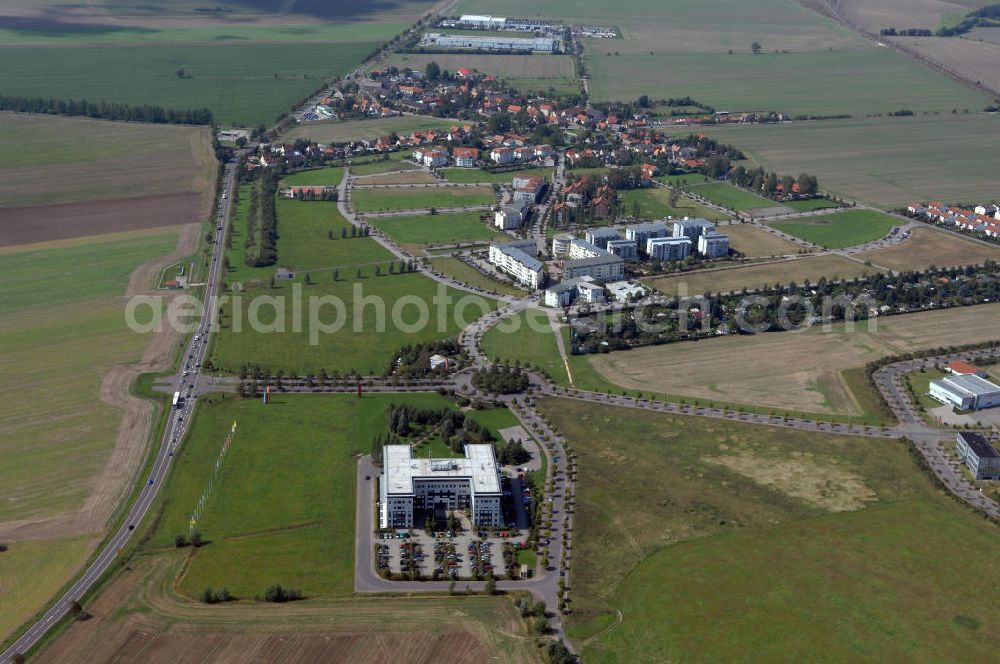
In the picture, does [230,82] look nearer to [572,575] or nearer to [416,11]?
[416,11]

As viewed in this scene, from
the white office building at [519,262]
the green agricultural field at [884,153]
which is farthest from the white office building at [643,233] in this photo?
the green agricultural field at [884,153]

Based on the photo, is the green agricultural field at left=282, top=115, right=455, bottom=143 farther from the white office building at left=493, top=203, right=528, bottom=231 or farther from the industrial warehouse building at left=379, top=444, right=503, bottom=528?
the industrial warehouse building at left=379, top=444, right=503, bottom=528

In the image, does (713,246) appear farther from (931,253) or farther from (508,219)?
(931,253)

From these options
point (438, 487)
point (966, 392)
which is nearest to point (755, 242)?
point (966, 392)

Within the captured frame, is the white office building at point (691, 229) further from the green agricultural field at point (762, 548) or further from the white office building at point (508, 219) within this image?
the green agricultural field at point (762, 548)

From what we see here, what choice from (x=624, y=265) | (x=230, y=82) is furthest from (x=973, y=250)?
(x=230, y=82)

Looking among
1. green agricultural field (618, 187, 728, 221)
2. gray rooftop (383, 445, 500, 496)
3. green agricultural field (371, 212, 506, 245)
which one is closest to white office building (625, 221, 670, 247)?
green agricultural field (618, 187, 728, 221)
